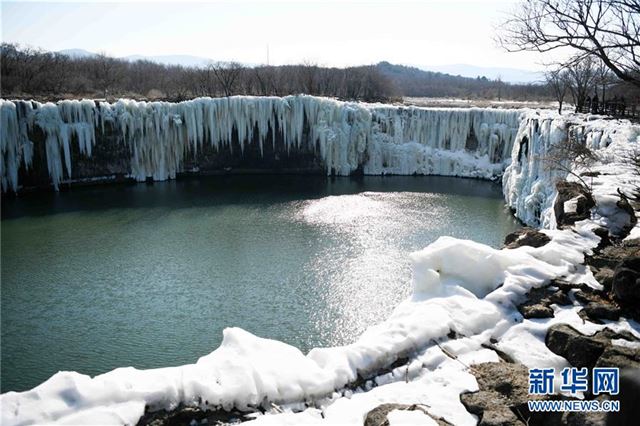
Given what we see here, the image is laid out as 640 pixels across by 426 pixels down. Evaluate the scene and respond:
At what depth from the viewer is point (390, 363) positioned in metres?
6.53

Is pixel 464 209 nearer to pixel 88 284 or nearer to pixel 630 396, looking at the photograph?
pixel 88 284

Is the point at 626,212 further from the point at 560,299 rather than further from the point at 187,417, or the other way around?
the point at 187,417

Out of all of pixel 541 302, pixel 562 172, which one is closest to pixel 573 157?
pixel 562 172

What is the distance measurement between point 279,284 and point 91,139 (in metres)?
19.5

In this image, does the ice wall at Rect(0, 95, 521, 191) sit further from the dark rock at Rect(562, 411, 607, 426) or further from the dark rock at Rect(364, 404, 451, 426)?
the dark rock at Rect(562, 411, 607, 426)

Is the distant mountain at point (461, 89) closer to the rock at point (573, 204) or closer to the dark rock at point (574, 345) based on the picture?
the rock at point (573, 204)

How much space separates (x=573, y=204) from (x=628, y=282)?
4.72 m

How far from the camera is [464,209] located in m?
24.4

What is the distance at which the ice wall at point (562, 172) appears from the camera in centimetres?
1128

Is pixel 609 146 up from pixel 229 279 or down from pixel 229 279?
up

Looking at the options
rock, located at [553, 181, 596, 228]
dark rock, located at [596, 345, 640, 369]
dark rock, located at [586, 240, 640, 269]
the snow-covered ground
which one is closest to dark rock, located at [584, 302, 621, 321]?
the snow-covered ground

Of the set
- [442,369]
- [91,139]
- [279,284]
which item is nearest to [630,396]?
[442,369]

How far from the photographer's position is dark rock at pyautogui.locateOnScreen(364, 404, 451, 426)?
5.11 meters

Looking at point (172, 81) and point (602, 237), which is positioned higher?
point (172, 81)
